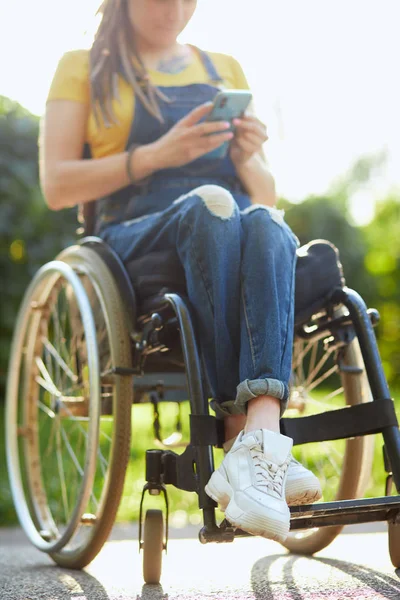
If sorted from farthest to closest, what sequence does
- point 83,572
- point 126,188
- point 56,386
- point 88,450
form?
point 56,386 < point 126,188 < point 83,572 < point 88,450

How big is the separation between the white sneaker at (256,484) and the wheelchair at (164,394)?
0.23 ft

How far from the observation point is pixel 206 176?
7.35 feet

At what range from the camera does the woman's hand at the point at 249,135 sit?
7.17ft

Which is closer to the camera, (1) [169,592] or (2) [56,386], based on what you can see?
(1) [169,592]

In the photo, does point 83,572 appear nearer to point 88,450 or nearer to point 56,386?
point 88,450

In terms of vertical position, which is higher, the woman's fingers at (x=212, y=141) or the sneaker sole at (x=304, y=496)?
the woman's fingers at (x=212, y=141)

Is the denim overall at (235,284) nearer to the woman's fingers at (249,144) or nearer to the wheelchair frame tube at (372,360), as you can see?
the wheelchair frame tube at (372,360)

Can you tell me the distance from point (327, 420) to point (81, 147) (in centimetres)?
Answer: 98

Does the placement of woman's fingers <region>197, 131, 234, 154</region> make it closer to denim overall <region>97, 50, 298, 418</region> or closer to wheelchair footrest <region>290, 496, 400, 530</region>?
denim overall <region>97, 50, 298, 418</region>

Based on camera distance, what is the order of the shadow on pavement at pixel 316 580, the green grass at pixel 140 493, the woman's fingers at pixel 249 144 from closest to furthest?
the shadow on pavement at pixel 316 580 < the woman's fingers at pixel 249 144 < the green grass at pixel 140 493

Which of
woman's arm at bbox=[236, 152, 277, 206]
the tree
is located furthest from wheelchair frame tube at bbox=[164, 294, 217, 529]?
the tree

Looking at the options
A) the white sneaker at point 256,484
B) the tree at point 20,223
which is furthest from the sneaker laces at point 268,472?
the tree at point 20,223

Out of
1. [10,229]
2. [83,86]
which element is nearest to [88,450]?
[83,86]

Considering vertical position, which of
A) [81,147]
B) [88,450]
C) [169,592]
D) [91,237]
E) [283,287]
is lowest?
[169,592]
